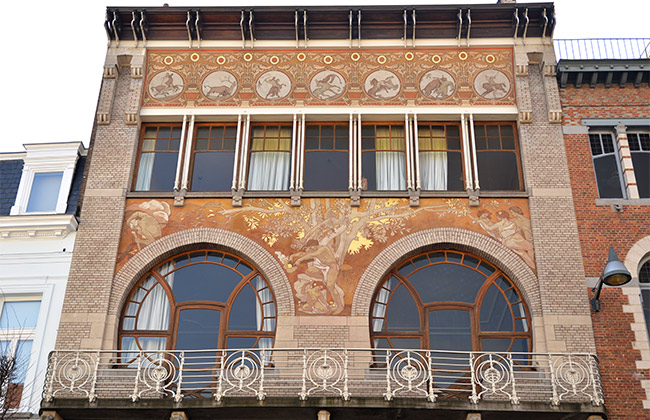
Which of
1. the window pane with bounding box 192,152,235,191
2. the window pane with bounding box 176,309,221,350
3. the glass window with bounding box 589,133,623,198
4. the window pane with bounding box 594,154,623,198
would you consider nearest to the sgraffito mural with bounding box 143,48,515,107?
the window pane with bounding box 192,152,235,191

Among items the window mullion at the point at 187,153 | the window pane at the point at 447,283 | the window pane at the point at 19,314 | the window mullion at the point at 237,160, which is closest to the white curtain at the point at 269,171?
the window mullion at the point at 237,160

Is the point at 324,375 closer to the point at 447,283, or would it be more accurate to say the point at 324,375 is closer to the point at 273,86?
the point at 447,283

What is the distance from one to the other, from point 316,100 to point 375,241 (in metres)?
4.77

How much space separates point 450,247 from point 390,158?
10.7 feet

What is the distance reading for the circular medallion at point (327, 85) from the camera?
77.9 feet

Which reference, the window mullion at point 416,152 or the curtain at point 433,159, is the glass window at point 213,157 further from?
the curtain at point 433,159

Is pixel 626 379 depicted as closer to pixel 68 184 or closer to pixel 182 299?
pixel 182 299

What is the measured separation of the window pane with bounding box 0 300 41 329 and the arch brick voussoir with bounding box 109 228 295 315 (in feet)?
6.45

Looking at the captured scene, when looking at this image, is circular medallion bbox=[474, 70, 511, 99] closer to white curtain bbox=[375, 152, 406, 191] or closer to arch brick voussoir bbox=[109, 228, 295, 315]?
white curtain bbox=[375, 152, 406, 191]

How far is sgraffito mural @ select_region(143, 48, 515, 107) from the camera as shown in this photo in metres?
23.7

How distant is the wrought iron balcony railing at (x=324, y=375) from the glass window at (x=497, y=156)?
195 inches

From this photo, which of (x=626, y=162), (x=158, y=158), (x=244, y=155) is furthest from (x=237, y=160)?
(x=626, y=162)

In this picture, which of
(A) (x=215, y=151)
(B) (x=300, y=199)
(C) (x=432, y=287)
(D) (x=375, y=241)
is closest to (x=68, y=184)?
(A) (x=215, y=151)

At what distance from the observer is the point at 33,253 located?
21.4m
